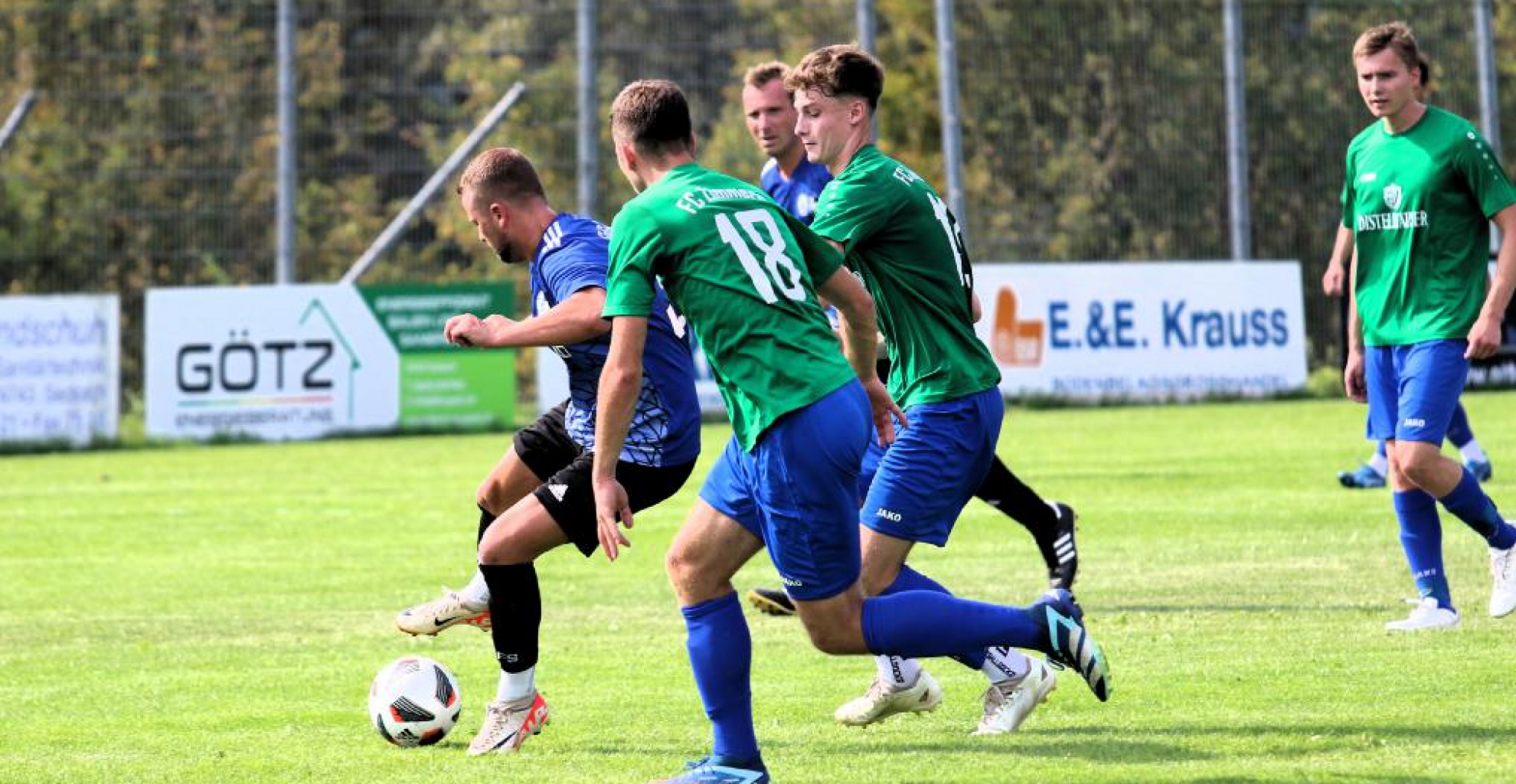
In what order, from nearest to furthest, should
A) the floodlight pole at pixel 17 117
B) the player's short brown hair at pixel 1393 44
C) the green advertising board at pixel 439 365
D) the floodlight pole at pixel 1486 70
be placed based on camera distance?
1. the player's short brown hair at pixel 1393 44
2. the green advertising board at pixel 439 365
3. the floodlight pole at pixel 17 117
4. the floodlight pole at pixel 1486 70

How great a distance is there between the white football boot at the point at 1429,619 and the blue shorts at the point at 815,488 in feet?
11.3

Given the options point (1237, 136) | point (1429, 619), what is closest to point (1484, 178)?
point (1429, 619)

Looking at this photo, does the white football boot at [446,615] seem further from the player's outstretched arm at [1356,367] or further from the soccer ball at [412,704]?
the player's outstretched arm at [1356,367]

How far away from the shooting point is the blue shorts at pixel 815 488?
5.58 meters

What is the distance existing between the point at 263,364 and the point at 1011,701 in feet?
55.7

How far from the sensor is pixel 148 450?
22.3 metres

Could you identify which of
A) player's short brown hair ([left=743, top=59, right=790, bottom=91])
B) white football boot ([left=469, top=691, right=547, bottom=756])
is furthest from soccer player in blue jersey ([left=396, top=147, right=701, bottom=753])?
player's short brown hair ([left=743, top=59, right=790, bottom=91])

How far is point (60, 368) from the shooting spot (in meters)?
22.5

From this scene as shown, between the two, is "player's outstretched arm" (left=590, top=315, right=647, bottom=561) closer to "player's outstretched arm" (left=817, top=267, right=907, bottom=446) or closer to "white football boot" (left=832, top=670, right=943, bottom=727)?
"player's outstretched arm" (left=817, top=267, right=907, bottom=446)

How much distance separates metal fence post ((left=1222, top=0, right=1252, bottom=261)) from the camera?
26.2 m

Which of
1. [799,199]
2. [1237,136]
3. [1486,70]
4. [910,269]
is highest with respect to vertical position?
[1486,70]

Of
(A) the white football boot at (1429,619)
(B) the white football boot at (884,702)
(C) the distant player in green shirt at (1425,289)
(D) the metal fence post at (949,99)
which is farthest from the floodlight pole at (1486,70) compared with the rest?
(B) the white football boot at (884,702)

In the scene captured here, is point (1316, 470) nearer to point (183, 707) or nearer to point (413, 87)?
point (183, 707)

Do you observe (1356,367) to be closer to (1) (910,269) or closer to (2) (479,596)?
(1) (910,269)
